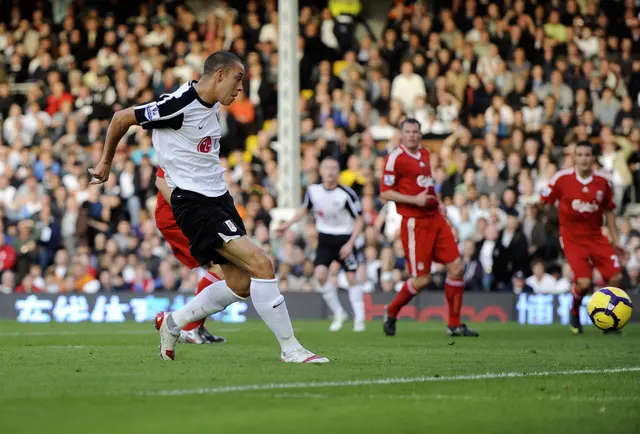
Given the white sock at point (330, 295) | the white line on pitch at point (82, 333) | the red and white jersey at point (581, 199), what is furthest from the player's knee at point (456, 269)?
the white line on pitch at point (82, 333)

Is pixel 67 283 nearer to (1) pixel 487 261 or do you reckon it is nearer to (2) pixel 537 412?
(1) pixel 487 261

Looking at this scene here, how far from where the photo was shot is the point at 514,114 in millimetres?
22719

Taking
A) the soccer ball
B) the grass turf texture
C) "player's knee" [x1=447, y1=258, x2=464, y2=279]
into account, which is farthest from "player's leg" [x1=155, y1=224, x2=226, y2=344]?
the soccer ball

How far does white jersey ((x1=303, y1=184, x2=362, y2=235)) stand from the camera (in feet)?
56.5

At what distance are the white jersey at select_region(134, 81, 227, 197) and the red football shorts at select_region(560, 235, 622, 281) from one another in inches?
286

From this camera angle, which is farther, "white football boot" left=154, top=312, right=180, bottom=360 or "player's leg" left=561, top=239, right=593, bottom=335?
"player's leg" left=561, top=239, right=593, bottom=335

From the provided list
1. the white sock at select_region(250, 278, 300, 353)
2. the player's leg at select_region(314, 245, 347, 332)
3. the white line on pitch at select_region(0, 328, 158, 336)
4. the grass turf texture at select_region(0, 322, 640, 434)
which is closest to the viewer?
the grass turf texture at select_region(0, 322, 640, 434)

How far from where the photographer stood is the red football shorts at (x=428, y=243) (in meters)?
14.4

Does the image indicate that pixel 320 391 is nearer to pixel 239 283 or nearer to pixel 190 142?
pixel 239 283

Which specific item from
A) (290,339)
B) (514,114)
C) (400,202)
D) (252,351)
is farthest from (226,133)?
(290,339)

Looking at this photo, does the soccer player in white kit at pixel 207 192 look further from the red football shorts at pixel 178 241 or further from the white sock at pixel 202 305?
the red football shorts at pixel 178 241

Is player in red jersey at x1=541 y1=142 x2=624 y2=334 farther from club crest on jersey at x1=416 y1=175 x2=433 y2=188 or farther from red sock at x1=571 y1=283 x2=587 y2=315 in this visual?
club crest on jersey at x1=416 y1=175 x2=433 y2=188

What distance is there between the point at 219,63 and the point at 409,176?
570cm

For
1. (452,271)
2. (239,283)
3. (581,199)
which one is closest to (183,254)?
(452,271)
